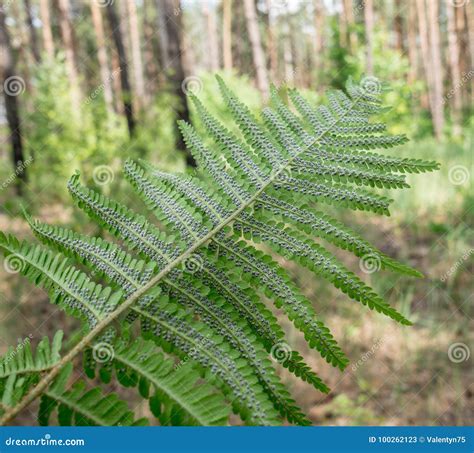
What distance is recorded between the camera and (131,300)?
0.64 metres

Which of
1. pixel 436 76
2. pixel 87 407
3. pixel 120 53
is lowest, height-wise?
pixel 436 76

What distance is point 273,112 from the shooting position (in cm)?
76

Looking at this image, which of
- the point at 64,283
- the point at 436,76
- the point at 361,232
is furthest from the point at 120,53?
the point at 64,283

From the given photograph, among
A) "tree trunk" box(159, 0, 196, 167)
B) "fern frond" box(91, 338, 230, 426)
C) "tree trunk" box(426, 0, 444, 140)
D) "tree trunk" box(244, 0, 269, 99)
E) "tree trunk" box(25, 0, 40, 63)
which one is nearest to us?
"fern frond" box(91, 338, 230, 426)

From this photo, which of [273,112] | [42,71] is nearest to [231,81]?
[42,71]

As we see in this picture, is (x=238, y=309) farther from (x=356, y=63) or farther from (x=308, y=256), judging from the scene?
(x=356, y=63)

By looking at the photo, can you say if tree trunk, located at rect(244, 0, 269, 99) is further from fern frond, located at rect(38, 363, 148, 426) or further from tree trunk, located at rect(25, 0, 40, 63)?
fern frond, located at rect(38, 363, 148, 426)

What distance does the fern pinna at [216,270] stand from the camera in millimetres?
567

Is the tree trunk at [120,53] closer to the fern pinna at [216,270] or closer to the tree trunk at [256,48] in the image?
the tree trunk at [256,48]

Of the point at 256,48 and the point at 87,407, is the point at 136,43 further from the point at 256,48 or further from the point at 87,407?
the point at 87,407

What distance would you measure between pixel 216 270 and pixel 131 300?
0.42 feet

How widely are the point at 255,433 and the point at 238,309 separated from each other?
17 centimetres

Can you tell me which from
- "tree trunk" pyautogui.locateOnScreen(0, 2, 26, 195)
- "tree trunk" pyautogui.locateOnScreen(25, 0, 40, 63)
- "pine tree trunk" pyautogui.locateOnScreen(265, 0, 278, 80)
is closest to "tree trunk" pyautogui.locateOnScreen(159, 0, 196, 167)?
"tree trunk" pyautogui.locateOnScreen(0, 2, 26, 195)

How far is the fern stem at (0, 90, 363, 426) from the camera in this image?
552 mm
